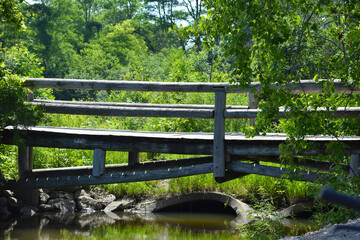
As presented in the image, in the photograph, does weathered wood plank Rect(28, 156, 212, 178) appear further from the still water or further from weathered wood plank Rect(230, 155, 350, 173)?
the still water

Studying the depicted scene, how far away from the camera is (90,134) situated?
7.49m

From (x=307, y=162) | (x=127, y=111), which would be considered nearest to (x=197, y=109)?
(x=127, y=111)

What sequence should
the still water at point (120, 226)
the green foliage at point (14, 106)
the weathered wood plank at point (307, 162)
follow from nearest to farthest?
1. the weathered wood plank at point (307, 162)
2. the green foliage at point (14, 106)
3. the still water at point (120, 226)

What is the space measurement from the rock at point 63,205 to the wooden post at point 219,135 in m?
4.72

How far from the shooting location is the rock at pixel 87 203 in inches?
421

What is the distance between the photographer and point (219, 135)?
6.66 m

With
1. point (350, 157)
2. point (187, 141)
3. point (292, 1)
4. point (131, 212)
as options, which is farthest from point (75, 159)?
point (292, 1)

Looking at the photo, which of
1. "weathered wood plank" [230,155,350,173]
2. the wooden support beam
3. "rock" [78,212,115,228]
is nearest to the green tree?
"weathered wood plank" [230,155,350,173]

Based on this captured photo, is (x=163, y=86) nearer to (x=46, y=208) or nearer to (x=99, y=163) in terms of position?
(x=99, y=163)

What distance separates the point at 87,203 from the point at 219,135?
493cm

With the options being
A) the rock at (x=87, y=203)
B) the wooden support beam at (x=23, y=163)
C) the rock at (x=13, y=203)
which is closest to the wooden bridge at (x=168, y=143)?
the wooden support beam at (x=23, y=163)

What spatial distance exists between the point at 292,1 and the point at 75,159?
7788 millimetres

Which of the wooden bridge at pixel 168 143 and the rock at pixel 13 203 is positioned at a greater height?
the wooden bridge at pixel 168 143

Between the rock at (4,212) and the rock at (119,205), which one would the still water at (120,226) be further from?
the rock at (4,212)
